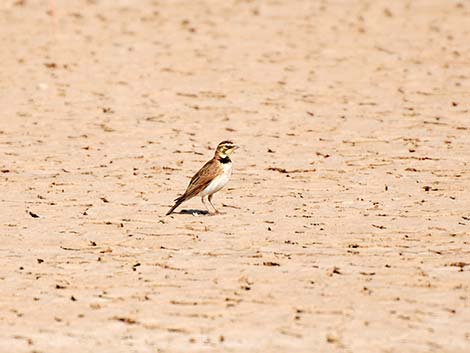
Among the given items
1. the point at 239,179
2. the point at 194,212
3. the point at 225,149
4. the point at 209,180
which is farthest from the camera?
the point at 239,179

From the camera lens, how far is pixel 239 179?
393 inches

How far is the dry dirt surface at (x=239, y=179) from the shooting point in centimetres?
635

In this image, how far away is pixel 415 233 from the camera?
8039 mm

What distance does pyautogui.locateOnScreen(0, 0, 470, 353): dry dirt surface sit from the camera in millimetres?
6348

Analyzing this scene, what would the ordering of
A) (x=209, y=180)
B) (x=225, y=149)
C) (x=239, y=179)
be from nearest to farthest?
(x=209, y=180)
(x=225, y=149)
(x=239, y=179)

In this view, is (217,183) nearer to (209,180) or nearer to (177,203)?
(209,180)

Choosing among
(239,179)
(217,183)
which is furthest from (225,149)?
(239,179)

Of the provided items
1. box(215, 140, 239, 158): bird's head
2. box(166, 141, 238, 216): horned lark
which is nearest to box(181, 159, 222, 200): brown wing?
box(166, 141, 238, 216): horned lark

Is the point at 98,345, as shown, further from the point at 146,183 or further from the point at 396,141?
the point at 396,141

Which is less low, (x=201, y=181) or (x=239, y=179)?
(x=201, y=181)

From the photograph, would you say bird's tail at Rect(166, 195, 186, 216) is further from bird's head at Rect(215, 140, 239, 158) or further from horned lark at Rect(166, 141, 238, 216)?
bird's head at Rect(215, 140, 239, 158)

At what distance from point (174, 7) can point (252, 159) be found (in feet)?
29.2

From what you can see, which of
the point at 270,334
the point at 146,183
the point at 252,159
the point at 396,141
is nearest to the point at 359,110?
the point at 396,141

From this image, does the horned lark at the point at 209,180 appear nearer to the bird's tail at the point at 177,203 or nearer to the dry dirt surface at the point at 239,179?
the bird's tail at the point at 177,203
